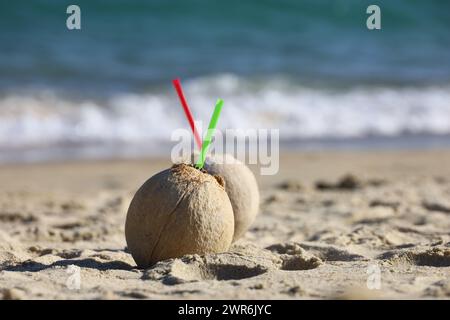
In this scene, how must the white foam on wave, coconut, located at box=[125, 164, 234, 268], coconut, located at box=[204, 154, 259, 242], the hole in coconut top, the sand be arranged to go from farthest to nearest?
the white foam on wave, coconut, located at box=[204, 154, 259, 242], the hole in coconut top, coconut, located at box=[125, 164, 234, 268], the sand

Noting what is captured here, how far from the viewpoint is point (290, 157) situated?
8812 millimetres

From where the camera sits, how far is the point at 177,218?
11.8 ft

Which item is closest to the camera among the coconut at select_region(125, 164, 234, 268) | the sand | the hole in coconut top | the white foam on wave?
the sand

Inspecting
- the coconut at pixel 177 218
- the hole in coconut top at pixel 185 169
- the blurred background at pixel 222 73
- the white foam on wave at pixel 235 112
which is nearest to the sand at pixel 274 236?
the coconut at pixel 177 218

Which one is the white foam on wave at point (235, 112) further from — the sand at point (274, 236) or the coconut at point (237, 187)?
the coconut at point (237, 187)

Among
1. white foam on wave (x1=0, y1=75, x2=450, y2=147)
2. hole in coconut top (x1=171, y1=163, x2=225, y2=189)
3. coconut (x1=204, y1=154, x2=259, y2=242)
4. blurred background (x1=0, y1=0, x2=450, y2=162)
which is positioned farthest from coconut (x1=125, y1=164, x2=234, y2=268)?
white foam on wave (x1=0, y1=75, x2=450, y2=147)

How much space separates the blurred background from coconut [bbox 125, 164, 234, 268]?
535 centimetres

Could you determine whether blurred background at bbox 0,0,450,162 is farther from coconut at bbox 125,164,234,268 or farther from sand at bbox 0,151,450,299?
coconut at bbox 125,164,234,268

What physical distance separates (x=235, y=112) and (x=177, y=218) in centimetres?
775

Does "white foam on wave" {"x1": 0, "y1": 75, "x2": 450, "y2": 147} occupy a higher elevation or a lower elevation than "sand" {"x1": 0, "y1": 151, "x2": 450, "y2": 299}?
higher

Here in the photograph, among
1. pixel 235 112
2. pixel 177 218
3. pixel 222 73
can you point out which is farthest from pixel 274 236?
pixel 222 73

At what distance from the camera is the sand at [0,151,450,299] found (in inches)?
129

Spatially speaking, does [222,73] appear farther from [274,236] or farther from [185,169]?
[185,169]

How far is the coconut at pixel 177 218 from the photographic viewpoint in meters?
3.61
